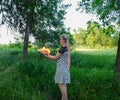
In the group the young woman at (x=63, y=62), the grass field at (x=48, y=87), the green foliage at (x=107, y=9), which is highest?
the green foliage at (x=107, y=9)

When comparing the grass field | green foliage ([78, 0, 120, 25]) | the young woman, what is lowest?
the grass field

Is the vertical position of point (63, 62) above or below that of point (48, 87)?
above

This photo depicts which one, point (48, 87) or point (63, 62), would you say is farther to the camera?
point (48, 87)

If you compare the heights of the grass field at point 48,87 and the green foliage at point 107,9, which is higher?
the green foliage at point 107,9

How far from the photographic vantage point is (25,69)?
12812 millimetres

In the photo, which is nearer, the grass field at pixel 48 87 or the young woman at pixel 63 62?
the young woman at pixel 63 62

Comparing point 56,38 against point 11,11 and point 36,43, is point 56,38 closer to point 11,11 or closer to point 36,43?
point 36,43

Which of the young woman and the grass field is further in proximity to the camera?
the grass field

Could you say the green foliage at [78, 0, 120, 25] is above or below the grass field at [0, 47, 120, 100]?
above

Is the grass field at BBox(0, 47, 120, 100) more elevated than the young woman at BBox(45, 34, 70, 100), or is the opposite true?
the young woman at BBox(45, 34, 70, 100)

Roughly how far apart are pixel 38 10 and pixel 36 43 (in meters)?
7.24

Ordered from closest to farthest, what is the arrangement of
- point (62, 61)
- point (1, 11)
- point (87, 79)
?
1. point (62, 61)
2. point (87, 79)
3. point (1, 11)

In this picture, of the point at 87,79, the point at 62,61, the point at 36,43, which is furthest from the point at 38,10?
the point at 36,43

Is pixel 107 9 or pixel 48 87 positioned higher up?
pixel 107 9
